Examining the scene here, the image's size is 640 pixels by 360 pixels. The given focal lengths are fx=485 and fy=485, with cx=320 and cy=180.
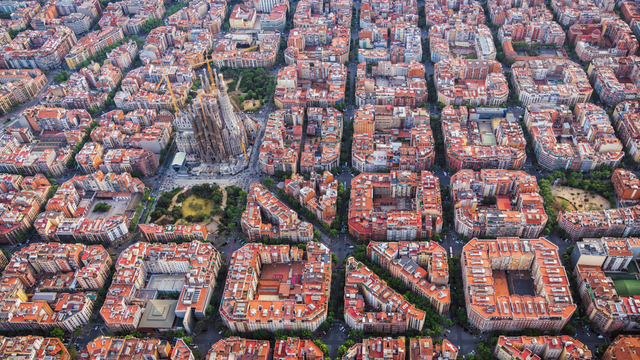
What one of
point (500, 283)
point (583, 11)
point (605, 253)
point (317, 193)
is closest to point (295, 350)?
point (317, 193)

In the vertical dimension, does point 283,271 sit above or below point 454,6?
below

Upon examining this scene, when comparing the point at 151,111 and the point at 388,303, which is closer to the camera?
the point at 388,303

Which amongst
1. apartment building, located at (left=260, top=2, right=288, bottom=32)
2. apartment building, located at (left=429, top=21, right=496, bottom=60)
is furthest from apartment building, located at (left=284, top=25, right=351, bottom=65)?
apartment building, located at (left=429, top=21, right=496, bottom=60)

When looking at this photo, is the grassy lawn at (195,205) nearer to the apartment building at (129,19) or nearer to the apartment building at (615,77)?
the apartment building at (129,19)

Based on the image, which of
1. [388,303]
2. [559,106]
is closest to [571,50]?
[559,106]

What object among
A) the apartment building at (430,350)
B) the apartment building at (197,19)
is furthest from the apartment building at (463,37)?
the apartment building at (430,350)

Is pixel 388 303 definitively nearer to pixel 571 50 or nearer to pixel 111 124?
pixel 111 124

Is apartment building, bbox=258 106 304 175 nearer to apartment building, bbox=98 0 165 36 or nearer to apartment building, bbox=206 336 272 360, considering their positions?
apartment building, bbox=206 336 272 360
